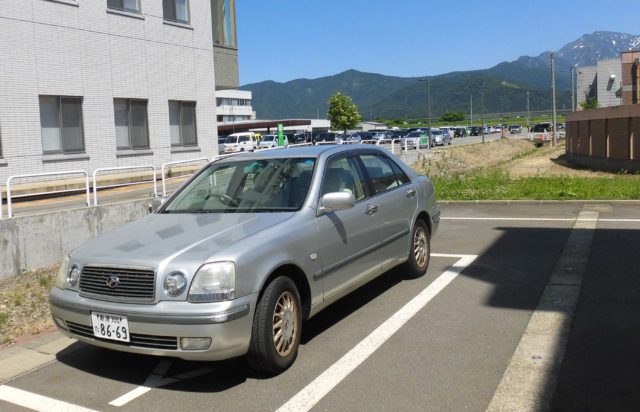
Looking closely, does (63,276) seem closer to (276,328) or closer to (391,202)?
(276,328)

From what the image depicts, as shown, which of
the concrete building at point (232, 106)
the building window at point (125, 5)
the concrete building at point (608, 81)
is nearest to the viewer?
the building window at point (125, 5)

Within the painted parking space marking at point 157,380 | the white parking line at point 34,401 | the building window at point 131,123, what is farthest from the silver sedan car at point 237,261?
the building window at point 131,123

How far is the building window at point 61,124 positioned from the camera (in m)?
15.9

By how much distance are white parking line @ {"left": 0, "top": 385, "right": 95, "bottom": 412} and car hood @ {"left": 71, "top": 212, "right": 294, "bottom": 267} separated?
0.99 meters

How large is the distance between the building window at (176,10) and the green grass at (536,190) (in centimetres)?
985

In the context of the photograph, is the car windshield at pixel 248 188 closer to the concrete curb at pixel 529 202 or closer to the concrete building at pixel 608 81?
the concrete curb at pixel 529 202

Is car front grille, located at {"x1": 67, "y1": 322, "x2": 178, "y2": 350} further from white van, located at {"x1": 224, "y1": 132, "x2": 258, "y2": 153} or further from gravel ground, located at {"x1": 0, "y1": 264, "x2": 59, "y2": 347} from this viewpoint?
white van, located at {"x1": 224, "y1": 132, "x2": 258, "y2": 153}

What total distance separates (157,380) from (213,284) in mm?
982

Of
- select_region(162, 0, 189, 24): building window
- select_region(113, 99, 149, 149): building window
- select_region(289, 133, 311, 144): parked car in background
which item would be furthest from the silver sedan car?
select_region(289, 133, 311, 144): parked car in background

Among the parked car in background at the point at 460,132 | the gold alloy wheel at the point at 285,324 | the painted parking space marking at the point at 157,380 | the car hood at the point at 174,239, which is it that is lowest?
the painted parking space marking at the point at 157,380

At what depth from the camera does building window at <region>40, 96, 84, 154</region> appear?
52.0ft

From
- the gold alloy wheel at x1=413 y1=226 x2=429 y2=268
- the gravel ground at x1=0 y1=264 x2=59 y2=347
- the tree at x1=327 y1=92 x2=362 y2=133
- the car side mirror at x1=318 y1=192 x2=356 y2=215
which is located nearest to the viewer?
the car side mirror at x1=318 y1=192 x2=356 y2=215

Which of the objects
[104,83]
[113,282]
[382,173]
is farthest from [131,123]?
[113,282]

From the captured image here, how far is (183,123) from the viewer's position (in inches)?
802
